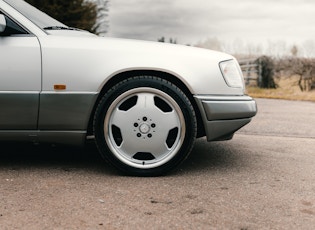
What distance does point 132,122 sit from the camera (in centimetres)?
361

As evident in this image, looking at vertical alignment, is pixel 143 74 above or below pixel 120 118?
above

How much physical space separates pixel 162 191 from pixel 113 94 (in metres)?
0.82

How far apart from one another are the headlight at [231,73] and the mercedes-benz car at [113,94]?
0.02m

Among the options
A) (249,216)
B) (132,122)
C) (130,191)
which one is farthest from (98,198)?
(249,216)

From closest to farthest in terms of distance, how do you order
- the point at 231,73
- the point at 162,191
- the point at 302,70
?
the point at 162,191, the point at 231,73, the point at 302,70

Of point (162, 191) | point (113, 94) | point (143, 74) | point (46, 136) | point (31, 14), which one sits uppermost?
point (31, 14)

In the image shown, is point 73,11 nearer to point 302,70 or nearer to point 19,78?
point 302,70

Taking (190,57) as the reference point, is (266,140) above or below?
below

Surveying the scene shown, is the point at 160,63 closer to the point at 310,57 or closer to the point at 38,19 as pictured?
the point at 38,19

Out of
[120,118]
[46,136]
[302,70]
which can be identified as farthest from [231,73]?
[302,70]

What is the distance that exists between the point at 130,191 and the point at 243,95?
49.9 inches

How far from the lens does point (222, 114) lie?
3.67 metres

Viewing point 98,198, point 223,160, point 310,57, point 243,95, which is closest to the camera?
point 98,198

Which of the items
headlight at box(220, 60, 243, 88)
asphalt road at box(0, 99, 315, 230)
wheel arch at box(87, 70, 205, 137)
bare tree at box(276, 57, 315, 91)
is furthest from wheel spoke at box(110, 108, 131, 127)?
bare tree at box(276, 57, 315, 91)
